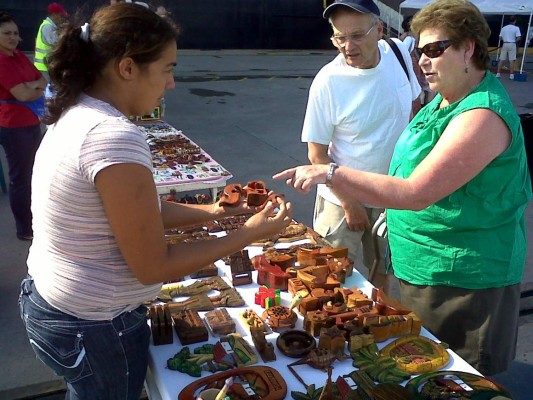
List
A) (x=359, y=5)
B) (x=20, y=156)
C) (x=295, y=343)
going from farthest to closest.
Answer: (x=20, y=156)
(x=359, y=5)
(x=295, y=343)

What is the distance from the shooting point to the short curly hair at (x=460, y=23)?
64.9 inches

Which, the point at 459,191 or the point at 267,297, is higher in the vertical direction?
the point at 459,191

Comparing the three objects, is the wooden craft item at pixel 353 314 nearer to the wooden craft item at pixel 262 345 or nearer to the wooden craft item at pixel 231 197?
the wooden craft item at pixel 262 345

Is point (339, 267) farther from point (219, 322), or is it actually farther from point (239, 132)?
point (239, 132)

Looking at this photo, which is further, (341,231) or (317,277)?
(341,231)

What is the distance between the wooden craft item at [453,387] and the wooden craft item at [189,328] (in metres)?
0.61

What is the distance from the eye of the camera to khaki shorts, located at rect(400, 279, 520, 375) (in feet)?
5.91

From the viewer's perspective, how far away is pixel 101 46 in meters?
1.26

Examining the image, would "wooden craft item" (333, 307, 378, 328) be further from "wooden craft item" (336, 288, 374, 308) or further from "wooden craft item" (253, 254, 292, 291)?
"wooden craft item" (253, 254, 292, 291)

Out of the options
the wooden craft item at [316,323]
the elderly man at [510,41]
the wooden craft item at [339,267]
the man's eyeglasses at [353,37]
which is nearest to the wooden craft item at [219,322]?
the wooden craft item at [316,323]

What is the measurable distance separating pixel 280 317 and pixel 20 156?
9.58 feet

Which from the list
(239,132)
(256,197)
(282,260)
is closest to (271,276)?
(282,260)

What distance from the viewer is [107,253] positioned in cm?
131

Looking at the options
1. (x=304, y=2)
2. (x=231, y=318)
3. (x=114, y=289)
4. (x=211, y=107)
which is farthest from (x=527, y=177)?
(x=304, y=2)
